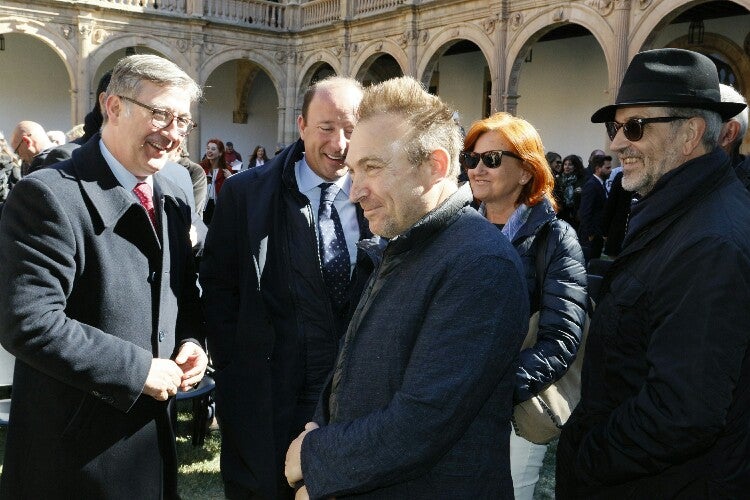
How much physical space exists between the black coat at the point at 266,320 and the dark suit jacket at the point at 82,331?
0.31 metres

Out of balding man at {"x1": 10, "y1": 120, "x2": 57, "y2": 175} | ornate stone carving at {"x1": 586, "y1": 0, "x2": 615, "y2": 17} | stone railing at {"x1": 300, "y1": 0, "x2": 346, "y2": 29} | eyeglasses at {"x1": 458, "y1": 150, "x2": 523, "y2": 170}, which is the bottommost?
balding man at {"x1": 10, "y1": 120, "x2": 57, "y2": 175}

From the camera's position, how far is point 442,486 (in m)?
1.46

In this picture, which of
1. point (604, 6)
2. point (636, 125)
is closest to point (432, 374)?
point (636, 125)

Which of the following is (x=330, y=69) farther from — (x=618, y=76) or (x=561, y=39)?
(x=618, y=76)

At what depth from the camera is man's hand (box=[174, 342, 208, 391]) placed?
214cm

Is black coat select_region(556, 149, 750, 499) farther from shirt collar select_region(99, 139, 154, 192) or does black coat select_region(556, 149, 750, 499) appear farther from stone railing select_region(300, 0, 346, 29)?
stone railing select_region(300, 0, 346, 29)

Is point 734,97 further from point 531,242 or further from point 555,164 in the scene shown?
point 555,164

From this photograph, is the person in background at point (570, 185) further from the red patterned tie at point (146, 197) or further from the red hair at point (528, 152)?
the red patterned tie at point (146, 197)

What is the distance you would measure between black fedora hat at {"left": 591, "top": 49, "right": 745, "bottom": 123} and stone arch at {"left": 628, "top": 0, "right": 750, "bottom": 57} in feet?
33.1

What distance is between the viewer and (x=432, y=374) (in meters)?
1.37

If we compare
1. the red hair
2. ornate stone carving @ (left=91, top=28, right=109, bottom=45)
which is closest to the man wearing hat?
the red hair

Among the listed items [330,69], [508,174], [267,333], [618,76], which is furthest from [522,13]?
[267,333]

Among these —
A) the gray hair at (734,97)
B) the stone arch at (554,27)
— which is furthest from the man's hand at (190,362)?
the stone arch at (554,27)

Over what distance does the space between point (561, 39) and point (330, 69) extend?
25.4 feet
